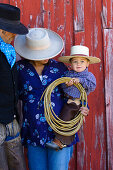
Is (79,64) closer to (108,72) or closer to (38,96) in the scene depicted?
(38,96)

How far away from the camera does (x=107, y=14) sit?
287 centimetres

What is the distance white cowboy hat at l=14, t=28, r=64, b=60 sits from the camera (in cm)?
236

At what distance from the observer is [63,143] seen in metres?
2.23

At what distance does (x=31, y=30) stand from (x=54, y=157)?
49.6 inches

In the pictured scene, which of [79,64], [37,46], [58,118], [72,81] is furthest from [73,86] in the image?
[37,46]

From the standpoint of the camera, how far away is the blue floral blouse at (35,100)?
225 centimetres

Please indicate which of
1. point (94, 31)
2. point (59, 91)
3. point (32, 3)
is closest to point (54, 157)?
point (59, 91)

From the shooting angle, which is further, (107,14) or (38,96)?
(107,14)

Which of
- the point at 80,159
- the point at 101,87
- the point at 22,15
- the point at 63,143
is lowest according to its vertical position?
the point at 80,159

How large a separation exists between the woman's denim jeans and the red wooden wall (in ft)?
2.97

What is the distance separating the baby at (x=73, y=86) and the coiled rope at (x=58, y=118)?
0.05 metres

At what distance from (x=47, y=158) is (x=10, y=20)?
1.34 meters

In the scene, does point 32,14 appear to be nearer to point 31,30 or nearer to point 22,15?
point 22,15

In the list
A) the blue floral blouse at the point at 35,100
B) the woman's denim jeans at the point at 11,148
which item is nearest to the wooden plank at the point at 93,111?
the blue floral blouse at the point at 35,100
